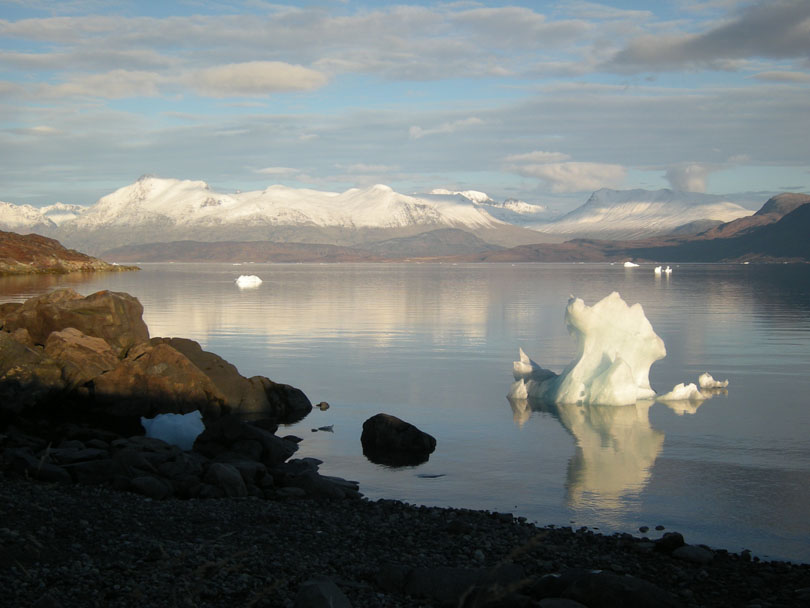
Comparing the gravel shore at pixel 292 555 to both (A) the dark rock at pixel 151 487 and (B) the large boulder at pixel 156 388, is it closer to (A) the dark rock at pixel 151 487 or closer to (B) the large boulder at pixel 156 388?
(A) the dark rock at pixel 151 487

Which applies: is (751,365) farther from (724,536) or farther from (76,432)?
(76,432)

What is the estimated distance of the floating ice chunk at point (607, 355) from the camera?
1944cm

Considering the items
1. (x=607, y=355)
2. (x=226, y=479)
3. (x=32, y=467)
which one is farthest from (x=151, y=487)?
(x=607, y=355)

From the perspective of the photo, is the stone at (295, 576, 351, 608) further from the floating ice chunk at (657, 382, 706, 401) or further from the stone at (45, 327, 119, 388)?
the floating ice chunk at (657, 382, 706, 401)

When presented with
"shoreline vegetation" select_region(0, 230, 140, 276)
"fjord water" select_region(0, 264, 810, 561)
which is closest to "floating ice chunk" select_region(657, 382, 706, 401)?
"fjord water" select_region(0, 264, 810, 561)

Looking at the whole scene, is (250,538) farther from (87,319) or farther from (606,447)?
(87,319)

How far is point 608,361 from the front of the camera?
65.1 ft

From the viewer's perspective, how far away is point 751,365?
2516 cm

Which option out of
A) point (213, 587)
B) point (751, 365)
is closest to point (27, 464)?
point (213, 587)

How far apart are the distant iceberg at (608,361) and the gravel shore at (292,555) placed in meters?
9.26

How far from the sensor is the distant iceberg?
63.8 feet

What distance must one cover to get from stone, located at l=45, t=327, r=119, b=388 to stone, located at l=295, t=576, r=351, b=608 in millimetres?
12382

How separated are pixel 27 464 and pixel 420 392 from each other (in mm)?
10967

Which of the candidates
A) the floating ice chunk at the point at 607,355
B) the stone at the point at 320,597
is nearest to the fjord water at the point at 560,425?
the floating ice chunk at the point at 607,355
